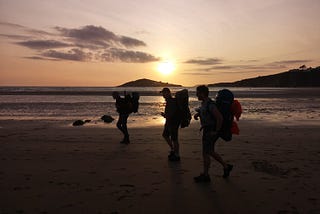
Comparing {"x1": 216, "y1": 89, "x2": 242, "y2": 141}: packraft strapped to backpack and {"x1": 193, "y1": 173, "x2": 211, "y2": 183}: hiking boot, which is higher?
{"x1": 216, "y1": 89, "x2": 242, "y2": 141}: packraft strapped to backpack

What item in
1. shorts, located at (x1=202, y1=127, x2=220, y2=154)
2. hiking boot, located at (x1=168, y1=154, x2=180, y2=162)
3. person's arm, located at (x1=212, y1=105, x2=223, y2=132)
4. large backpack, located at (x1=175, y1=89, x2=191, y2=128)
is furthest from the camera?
hiking boot, located at (x1=168, y1=154, x2=180, y2=162)

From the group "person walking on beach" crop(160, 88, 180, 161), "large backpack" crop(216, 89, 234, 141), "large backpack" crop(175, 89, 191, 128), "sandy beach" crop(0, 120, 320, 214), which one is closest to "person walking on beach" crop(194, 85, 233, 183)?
"large backpack" crop(216, 89, 234, 141)

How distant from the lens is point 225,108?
6.20m

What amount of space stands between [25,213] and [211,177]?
11.4 feet

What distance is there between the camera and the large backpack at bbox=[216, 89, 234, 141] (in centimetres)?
617

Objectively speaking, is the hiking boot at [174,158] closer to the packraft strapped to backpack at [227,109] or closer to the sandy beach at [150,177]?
the sandy beach at [150,177]

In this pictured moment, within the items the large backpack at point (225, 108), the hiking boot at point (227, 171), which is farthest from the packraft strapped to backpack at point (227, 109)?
the hiking boot at point (227, 171)

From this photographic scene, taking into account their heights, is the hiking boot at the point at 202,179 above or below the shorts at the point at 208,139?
below

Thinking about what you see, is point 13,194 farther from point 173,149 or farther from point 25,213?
point 173,149

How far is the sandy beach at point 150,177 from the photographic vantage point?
5.14m

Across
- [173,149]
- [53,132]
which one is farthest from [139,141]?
[53,132]

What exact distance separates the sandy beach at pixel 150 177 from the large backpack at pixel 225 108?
95 cm

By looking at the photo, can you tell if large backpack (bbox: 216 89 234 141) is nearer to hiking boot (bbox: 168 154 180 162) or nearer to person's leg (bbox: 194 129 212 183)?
person's leg (bbox: 194 129 212 183)

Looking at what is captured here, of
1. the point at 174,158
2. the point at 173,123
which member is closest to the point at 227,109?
the point at 173,123
